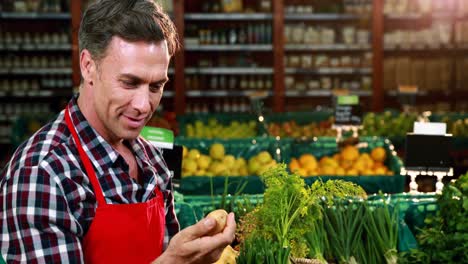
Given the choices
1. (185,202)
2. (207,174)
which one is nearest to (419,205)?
(185,202)

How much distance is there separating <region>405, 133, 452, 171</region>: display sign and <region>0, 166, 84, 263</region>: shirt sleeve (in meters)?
1.99

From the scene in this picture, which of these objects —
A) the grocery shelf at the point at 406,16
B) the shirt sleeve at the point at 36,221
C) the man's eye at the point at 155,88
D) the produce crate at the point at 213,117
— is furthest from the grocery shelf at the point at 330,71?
the shirt sleeve at the point at 36,221

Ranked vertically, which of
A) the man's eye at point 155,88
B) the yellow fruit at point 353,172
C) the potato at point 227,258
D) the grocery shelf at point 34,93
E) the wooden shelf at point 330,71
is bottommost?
the yellow fruit at point 353,172

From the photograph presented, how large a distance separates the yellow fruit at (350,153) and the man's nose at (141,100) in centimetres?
306

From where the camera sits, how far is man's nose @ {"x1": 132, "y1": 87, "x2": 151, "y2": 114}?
1.66 m

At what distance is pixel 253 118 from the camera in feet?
21.3

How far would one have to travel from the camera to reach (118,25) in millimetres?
1645

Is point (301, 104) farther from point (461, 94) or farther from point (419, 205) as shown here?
point (419, 205)

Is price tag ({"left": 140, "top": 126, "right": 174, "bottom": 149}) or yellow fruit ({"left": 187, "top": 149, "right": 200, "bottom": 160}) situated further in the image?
yellow fruit ({"left": 187, "top": 149, "right": 200, "bottom": 160})

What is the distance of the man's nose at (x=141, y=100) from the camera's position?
5.44 feet

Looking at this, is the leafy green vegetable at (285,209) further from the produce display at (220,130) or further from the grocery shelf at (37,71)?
the grocery shelf at (37,71)

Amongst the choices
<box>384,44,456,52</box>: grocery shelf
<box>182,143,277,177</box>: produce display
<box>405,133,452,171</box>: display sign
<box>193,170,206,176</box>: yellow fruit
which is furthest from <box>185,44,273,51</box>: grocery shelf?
<box>405,133,452,171</box>: display sign

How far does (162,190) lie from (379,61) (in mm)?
6314

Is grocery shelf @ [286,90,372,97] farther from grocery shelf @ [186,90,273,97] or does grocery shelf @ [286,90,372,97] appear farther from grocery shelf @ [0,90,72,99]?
grocery shelf @ [0,90,72,99]
